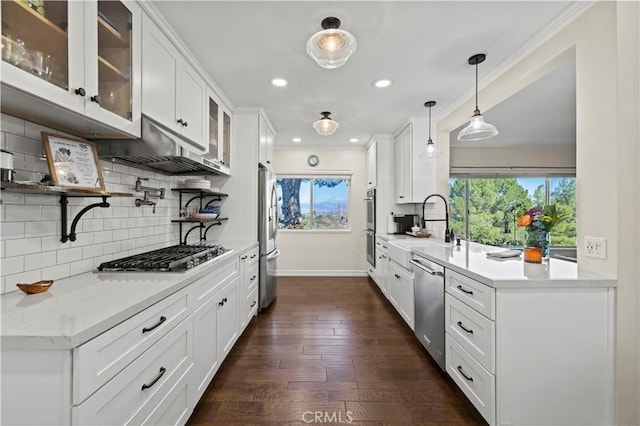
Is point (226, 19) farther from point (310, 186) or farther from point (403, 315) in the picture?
point (310, 186)

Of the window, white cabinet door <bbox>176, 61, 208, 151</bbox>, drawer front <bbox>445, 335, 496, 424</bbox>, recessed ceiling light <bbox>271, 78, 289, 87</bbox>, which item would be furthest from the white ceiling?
the window

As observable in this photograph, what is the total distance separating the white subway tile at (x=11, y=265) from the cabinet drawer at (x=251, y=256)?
151cm

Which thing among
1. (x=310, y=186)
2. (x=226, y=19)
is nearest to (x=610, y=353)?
(x=226, y=19)

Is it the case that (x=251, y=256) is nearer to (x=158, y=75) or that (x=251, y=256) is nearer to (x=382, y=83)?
(x=158, y=75)

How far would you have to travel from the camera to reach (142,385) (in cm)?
114

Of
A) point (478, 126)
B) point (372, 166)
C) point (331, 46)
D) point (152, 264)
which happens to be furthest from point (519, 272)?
point (372, 166)

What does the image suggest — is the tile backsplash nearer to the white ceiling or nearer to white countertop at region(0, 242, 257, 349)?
white countertop at region(0, 242, 257, 349)

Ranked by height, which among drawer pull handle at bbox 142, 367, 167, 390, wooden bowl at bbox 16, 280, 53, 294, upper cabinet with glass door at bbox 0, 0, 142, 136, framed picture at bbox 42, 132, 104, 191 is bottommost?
drawer pull handle at bbox 142, 367, 167, 390

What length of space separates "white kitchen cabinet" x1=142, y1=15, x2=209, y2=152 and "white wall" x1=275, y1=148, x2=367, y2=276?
2.89 metres

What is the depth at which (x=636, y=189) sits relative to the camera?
1.29 metres

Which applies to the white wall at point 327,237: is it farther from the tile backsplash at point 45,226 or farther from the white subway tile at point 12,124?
the white subway tile at point 12,124

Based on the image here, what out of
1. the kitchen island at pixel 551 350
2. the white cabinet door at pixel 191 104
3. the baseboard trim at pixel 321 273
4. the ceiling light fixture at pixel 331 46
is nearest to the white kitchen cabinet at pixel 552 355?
the kitchen island at pixel 551 350

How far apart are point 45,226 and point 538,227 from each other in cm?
290

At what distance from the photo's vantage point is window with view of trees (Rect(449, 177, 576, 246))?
5508 millimetres
